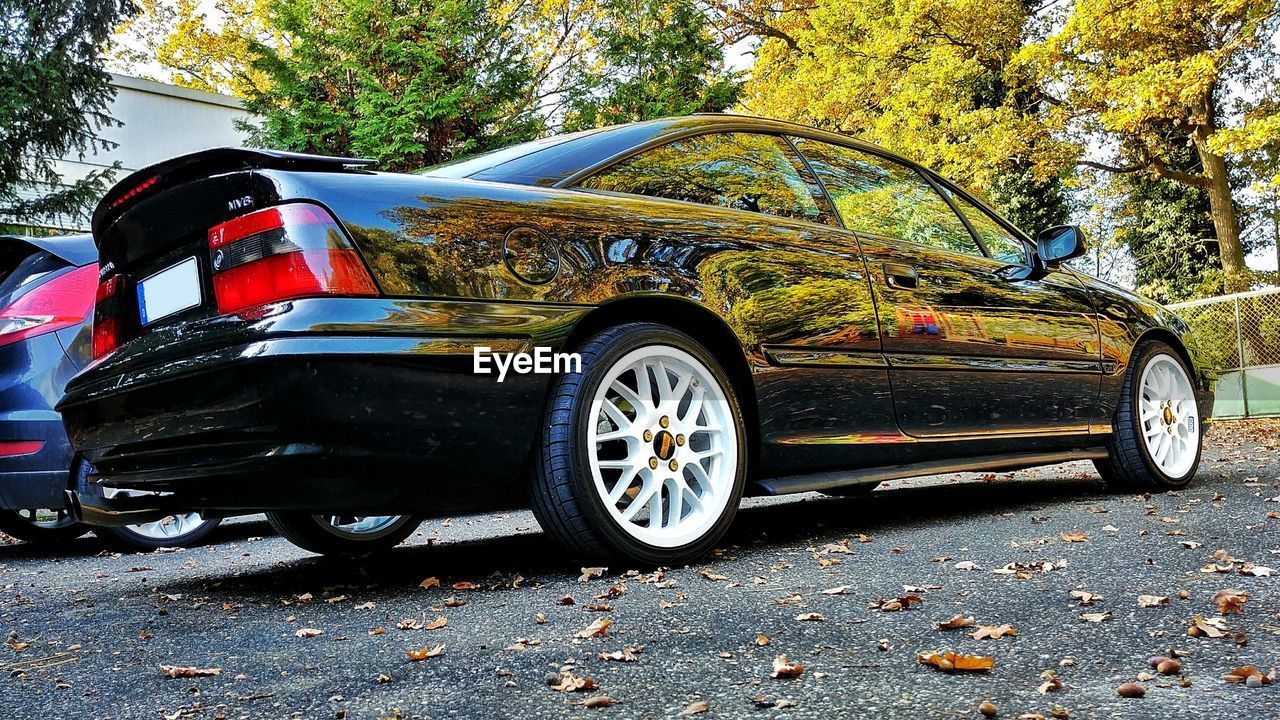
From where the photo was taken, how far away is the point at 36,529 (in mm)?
5199

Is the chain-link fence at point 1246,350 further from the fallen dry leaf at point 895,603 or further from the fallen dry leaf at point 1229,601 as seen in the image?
the fallen dry leaf at point 895,603

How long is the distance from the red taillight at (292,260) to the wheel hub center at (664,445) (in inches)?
38.2

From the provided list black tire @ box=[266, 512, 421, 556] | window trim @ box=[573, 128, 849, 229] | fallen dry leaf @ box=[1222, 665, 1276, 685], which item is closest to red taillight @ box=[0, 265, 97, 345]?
black tire @ box=[266, 512, 421, 556]

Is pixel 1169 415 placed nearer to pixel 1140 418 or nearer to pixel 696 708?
pixel 1140 418

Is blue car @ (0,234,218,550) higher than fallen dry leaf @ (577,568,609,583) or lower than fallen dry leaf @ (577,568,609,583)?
higher

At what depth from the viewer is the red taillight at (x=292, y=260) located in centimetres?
259

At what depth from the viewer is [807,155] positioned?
4016 millimetres

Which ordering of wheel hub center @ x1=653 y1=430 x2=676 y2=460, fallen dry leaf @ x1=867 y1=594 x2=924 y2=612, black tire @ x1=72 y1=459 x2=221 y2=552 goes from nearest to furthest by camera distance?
fallen dry leaf @ x1=867 y1=594 x2=924 y2=612, wheel hub center @ x1=653 y1=430 x2=676 y2=460, black tire @ x1=72 y1=459 x2=221 y2=552

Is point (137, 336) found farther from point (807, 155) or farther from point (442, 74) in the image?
point (442, 74)

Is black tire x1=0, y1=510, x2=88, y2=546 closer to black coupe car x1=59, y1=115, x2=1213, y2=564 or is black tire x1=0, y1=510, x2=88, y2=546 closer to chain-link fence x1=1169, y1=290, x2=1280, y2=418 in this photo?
black coupe car x1=59, y1=115, x2=1213, y2=564

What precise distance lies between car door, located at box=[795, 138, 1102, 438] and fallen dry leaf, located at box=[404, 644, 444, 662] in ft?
6.75

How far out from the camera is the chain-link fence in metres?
13.2

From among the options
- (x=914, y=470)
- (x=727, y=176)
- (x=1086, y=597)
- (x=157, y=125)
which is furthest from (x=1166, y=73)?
(x=157, y=125)

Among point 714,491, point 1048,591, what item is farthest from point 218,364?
point 1048,591
